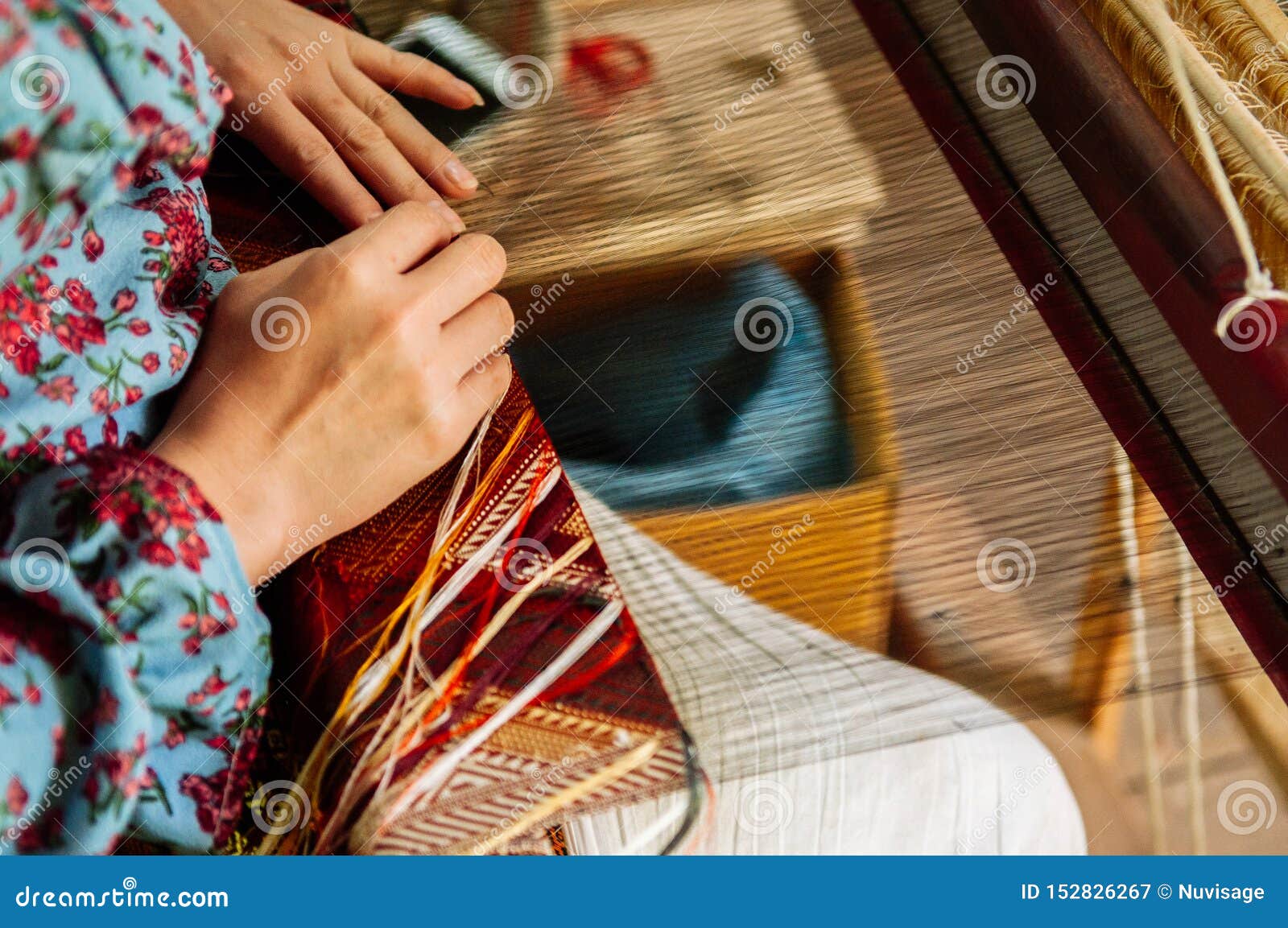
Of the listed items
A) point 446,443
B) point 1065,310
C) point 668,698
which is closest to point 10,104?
point 446,443

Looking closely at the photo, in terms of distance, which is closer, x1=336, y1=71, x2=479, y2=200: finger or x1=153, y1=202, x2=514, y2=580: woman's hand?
x1=153, y1=202, x2=514, y2=580: woman's hand

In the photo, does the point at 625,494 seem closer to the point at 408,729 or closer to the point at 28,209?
the point at 408,729

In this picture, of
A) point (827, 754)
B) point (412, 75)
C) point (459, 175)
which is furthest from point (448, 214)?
point (827, 754)

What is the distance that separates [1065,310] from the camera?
28.1 inches

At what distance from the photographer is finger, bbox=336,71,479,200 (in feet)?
→ 2.50

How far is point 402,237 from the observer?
2.23ft

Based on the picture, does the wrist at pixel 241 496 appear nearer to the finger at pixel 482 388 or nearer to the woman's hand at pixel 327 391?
the woman's hand at pixel 327 391

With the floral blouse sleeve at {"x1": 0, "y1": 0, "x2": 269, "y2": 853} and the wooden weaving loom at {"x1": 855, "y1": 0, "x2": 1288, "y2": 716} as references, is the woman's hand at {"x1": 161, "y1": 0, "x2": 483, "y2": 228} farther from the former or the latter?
the wooden weaving loom at {"x1": 855, "y1": 0, "x2": 1288, "y2": 716}

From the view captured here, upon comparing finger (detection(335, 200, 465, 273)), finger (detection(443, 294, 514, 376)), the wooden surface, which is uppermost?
the wooden surface

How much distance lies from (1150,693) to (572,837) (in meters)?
0.35

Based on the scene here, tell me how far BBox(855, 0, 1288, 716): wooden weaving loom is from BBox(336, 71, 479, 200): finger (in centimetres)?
37

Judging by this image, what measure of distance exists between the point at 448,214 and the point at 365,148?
9 centimetres

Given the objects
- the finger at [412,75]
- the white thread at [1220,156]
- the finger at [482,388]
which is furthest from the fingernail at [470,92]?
the white thread at [1220,156]

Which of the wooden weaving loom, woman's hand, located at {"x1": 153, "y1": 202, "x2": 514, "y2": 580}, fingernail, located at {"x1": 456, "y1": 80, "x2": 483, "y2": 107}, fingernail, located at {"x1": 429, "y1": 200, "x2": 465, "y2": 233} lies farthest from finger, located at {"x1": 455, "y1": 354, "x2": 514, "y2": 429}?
the wooden weaving loom
